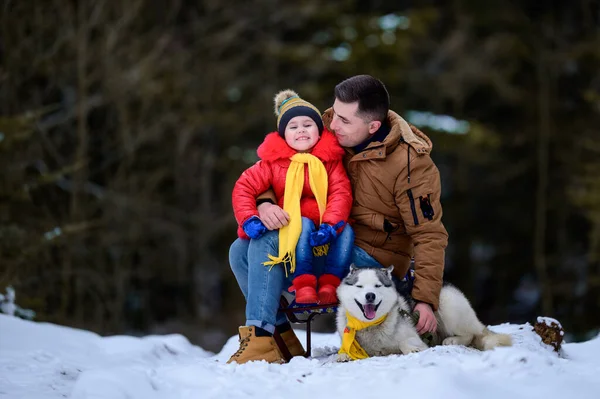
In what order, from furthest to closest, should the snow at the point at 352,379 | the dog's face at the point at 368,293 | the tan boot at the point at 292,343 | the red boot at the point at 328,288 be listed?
the tan boot at the point at 292,343
the red boot at the point at 328,288
the dog's face at the point at 368,293
the snow at the point at 352,379

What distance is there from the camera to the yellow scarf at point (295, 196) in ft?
13.6

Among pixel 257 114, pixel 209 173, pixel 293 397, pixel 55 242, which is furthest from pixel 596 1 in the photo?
pixel 293 397

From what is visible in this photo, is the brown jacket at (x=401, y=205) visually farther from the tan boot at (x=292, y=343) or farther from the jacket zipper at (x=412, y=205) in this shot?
the tan boot at (x=292, y=343)

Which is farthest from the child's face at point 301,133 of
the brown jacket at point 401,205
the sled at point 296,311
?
the sled at point 296,311

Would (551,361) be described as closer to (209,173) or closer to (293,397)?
(293,397)

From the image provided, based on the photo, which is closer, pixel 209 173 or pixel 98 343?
pixel 98 343

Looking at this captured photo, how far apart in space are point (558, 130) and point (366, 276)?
13.2 m

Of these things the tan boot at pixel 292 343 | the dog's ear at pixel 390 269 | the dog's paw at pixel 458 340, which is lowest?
the tan boot at pixel 292 343

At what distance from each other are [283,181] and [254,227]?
0.36 metres

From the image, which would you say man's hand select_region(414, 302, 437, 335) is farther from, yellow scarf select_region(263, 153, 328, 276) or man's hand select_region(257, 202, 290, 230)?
man's hand select_region(257, 202, 290, 230)

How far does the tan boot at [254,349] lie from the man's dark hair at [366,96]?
4.48ft

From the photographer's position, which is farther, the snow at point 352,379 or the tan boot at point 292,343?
the tan boot at point 292,343

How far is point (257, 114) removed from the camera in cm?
1517

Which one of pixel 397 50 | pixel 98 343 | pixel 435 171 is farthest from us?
pixel 397 50
